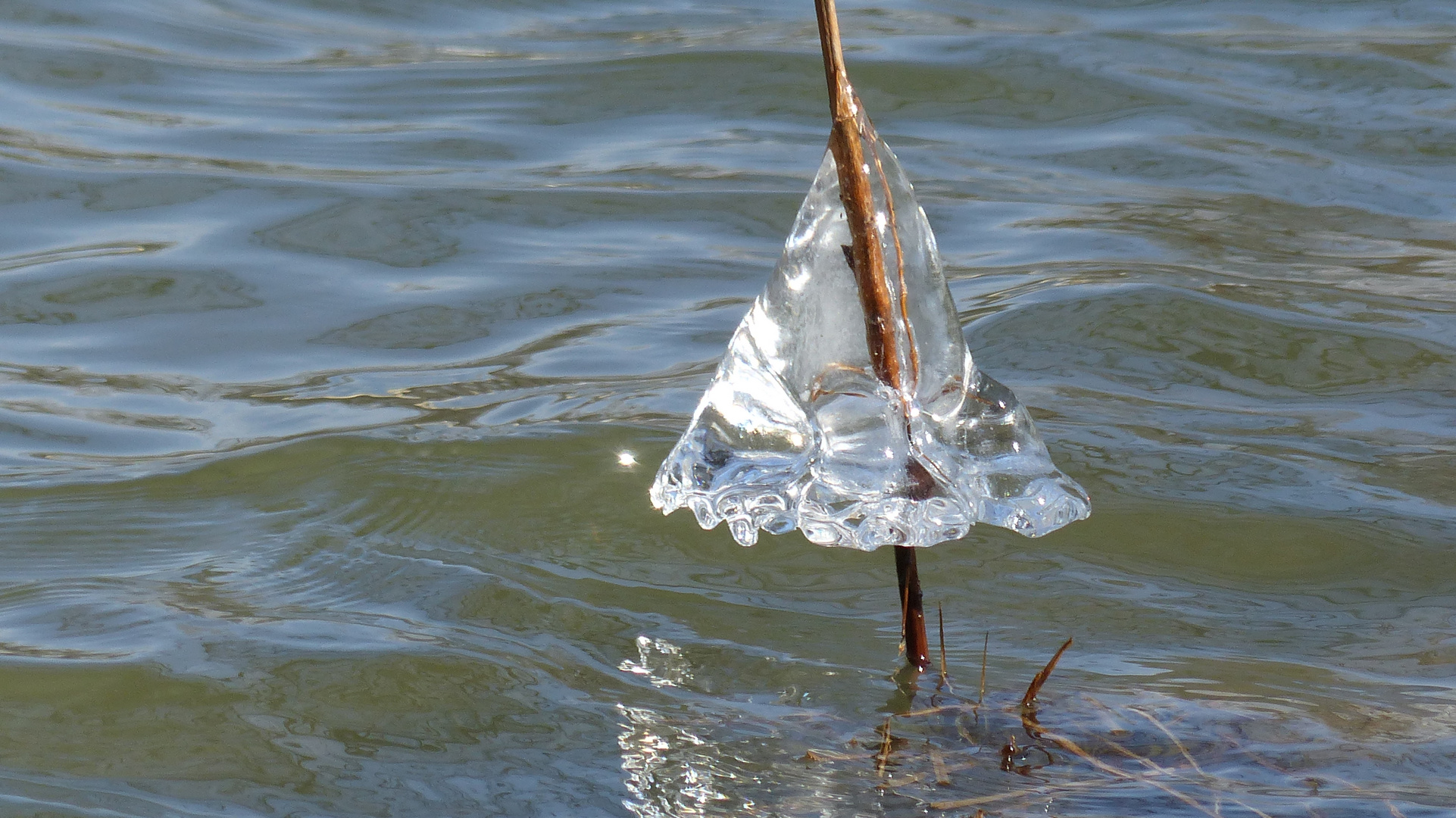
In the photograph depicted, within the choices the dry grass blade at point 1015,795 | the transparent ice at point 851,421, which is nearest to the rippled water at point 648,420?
the dry grass blade at point 1015,795

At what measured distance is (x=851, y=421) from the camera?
1768 mm

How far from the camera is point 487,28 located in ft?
21.2

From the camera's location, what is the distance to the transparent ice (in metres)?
1.72

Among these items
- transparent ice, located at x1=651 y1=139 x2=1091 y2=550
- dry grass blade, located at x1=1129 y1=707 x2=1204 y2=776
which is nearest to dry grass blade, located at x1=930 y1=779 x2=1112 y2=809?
dry grass blade, located at x1=1129 y1=707 x2=1204 y2=776

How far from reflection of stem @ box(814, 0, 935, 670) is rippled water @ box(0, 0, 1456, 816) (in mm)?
462

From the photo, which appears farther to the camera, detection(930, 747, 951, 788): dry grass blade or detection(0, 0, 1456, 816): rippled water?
detection(0, 0, 1456, 816): rippled water

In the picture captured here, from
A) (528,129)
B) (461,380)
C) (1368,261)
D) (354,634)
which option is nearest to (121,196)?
(528,129)

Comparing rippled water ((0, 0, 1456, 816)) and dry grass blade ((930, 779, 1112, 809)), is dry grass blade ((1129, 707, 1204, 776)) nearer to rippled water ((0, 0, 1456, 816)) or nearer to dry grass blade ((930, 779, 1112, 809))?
rippled water ((0, 0, 1456, 816))

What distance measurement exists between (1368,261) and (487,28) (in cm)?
373

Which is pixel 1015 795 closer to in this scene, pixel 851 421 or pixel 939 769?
pixel 939 769

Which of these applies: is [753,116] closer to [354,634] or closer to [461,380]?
[461,380]

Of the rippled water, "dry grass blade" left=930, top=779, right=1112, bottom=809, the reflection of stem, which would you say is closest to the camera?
the reflection of stem

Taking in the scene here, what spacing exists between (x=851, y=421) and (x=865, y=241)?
22 cm

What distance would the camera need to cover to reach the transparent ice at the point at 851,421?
67.9 inches
